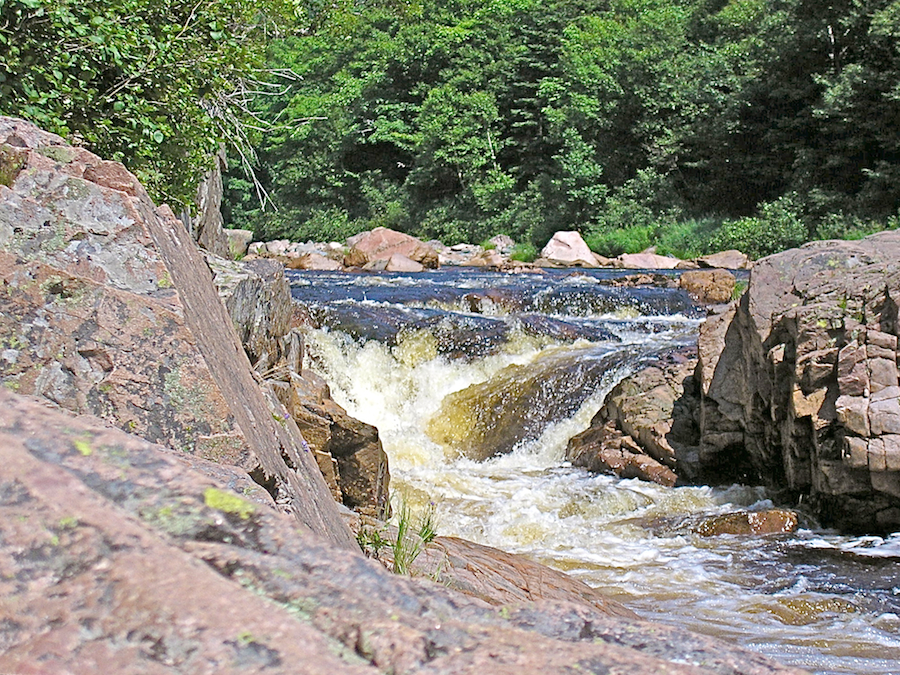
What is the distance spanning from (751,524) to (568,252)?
1919 cm

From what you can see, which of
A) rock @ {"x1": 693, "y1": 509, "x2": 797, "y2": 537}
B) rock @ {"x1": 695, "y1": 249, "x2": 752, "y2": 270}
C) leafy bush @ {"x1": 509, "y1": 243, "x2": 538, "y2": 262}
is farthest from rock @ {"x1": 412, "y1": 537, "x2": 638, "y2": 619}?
leafy bush @ {"x1": 509, "y1": 243, "x2": 538, "y2": 262}

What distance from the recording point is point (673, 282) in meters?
17.0

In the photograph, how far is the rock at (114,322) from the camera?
218 centimetres

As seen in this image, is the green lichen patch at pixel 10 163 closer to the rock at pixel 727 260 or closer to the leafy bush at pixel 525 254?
the rock at pixel 727 260

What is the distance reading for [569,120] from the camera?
33031mm

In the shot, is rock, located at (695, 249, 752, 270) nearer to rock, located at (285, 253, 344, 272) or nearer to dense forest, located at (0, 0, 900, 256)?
dense forest, located at (0, 0, 900, 256)

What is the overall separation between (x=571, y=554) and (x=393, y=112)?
34701 millimetres

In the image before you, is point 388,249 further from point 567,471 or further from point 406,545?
Answer: point 406,545

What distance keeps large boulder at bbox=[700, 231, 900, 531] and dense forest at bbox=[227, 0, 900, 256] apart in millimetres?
15016

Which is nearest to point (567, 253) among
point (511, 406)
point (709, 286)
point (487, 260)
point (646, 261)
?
point (487, 260)

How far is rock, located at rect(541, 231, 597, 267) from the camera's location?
976 inches

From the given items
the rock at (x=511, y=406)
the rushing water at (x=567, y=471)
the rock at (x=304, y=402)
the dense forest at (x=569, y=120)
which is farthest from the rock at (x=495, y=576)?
the rock at (x=511, y=406)

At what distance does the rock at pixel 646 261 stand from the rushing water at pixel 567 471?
276 inches

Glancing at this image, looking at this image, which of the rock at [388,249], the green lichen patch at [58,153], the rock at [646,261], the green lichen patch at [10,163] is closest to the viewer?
the green lichen patch at [10,163]
